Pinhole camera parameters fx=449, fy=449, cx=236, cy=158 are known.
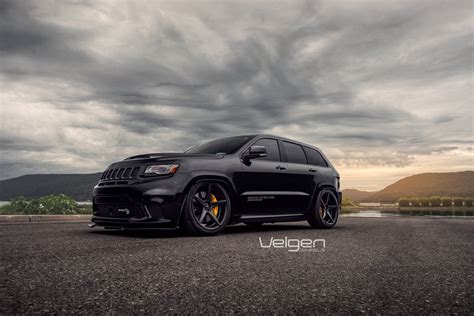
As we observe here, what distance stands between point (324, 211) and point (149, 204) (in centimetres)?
414

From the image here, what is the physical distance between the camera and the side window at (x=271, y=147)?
7953 millimetres

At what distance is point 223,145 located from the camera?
308 inches

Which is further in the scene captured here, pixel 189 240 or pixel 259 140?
pixel 259 140

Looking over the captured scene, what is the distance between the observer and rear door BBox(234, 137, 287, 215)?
7.30 meters

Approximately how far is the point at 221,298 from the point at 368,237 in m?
4.68

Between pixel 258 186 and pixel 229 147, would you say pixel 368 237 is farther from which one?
pixel 229 147

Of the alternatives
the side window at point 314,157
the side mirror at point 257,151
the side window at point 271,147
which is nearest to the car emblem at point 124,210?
the side mirror at point 257,151

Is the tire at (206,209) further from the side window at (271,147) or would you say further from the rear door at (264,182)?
the side window at (271,147)

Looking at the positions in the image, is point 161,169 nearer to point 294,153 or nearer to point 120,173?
point 120,173

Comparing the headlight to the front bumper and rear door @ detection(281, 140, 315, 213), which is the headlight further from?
rear door @ detection(281, 140, 315, 213)

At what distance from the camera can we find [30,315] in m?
2.34

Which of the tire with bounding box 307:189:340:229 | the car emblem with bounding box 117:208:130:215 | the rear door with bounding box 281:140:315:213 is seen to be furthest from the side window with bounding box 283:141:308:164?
the car emblem with bounding box 117:208:130:215

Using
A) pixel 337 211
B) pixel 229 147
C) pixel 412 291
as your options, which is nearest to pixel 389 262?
pixel 412 291

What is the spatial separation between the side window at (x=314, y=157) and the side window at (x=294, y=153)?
0.72 ft
